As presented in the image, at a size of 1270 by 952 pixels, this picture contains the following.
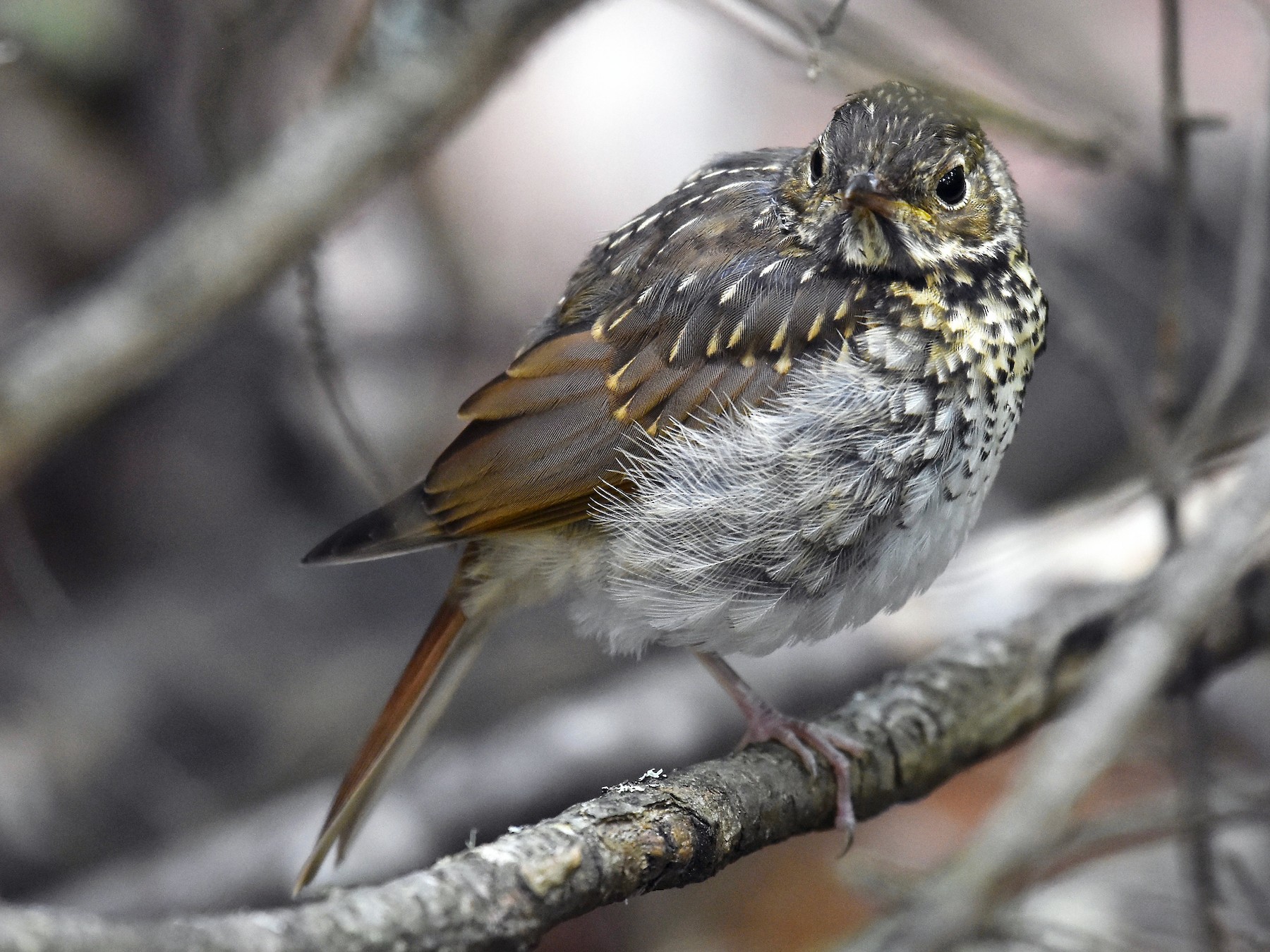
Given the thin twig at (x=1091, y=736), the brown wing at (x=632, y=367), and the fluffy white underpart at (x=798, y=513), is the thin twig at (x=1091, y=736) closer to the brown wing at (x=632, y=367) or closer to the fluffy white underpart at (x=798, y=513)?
the fluffy white underpart at (x=798, y=513)

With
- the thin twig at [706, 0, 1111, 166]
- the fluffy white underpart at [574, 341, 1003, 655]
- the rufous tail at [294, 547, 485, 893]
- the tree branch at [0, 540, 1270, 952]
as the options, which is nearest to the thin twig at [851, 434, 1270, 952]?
the tree branch at [0, 540, 1270, 952]

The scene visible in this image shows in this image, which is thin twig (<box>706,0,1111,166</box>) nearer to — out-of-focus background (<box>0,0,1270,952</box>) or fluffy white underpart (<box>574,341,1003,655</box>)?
out-of-focus background (<box>0,0,1270,952</box>)

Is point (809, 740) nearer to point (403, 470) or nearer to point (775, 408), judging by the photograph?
point (775, 408)

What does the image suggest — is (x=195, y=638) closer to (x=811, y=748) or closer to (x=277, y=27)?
(x=277, y=27)

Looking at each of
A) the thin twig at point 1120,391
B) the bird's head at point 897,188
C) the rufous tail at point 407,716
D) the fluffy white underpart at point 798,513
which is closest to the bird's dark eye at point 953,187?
the bird's head at point 897,188

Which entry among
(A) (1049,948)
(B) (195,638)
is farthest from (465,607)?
(B) (195,638)

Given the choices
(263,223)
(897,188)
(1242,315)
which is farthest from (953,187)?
(263,223)
